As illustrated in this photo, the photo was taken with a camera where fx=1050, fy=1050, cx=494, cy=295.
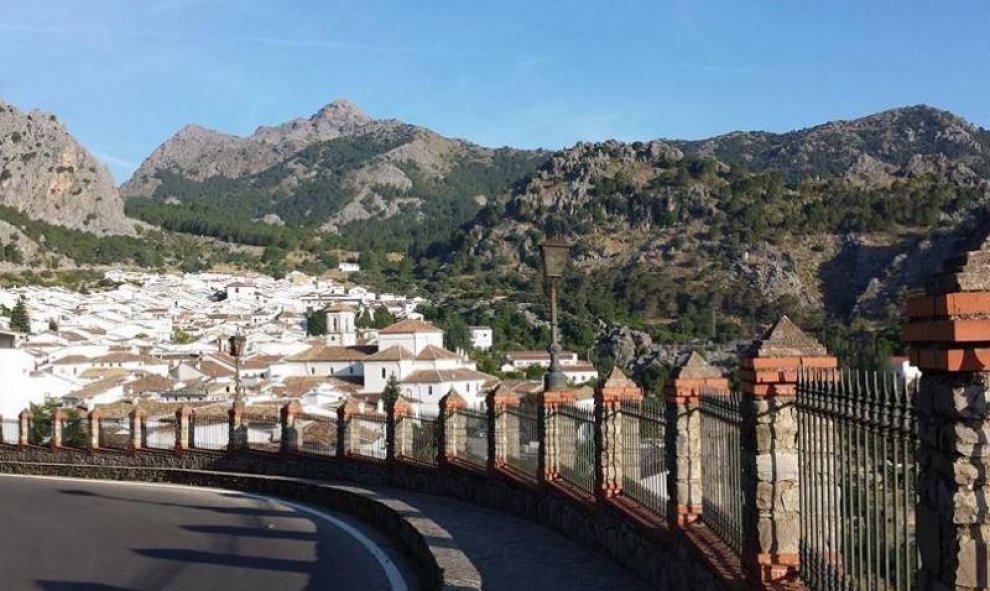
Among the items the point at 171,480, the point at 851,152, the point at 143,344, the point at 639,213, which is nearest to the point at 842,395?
the point at 171,480

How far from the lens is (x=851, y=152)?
642 feet

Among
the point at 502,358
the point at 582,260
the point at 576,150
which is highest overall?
the point at 576,150

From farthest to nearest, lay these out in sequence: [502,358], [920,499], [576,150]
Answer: [576,150], [502,358], [920,499]

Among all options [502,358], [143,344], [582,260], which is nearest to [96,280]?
[143,344]

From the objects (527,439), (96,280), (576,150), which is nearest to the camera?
(527,439)

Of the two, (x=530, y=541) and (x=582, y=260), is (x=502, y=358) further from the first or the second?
(x=530, y=541)

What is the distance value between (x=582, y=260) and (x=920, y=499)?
133643 millimetres

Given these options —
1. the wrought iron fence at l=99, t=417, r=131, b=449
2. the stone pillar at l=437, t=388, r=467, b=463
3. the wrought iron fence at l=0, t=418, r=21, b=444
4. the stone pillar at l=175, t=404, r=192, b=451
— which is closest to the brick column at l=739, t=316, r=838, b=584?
the stone pillar at l=437, t=388, r=467, b=463

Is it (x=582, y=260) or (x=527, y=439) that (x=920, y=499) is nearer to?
(x=527, y=439)

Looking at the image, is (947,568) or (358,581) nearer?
(947,568)

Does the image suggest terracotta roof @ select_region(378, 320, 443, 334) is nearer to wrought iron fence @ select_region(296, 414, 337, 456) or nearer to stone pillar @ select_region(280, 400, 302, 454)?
wrought iron fence @ select_region(296, 414, 337, 456)

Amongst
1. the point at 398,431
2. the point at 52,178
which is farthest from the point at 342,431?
the point at 52,178

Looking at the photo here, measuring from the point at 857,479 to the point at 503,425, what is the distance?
30.9 ft

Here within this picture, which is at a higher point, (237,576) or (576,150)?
(576,150)
